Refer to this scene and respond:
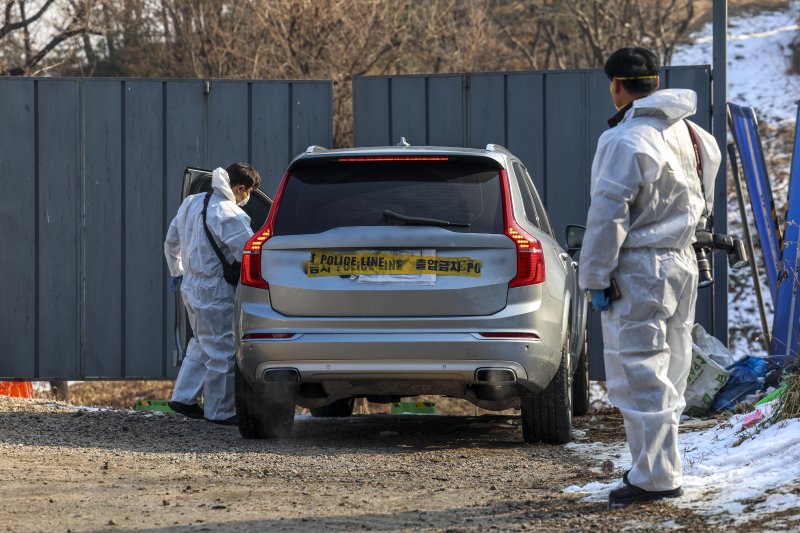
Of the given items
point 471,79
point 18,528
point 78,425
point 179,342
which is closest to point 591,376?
point 471,79

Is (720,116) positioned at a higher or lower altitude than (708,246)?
higher

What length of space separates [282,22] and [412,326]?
1196 centimetres

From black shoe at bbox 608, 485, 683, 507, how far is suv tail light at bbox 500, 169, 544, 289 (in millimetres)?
1946

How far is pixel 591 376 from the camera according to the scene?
11.5 meters

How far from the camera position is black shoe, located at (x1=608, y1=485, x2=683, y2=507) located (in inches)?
210

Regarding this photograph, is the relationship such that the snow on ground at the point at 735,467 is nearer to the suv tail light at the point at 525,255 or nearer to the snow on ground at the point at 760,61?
the suv tail light at the point at 525,255

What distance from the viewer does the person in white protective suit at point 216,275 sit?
908 cm

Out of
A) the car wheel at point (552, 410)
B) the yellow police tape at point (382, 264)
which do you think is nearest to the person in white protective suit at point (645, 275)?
the yellow police tape at point (382, 264)

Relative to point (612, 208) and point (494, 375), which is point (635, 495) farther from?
point (494, 375)

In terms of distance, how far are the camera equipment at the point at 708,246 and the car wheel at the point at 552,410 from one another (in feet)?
4.33

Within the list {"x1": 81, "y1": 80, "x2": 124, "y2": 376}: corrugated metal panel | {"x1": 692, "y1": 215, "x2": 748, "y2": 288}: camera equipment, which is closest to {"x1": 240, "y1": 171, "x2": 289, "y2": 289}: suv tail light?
{"x1": 692, "y1": 215, "x2": 748, "y2": 288}: camera equipment

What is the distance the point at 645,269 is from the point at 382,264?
7.21 ft

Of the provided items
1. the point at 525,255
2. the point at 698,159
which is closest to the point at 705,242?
the point at 698,159

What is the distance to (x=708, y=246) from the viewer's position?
232 inches
